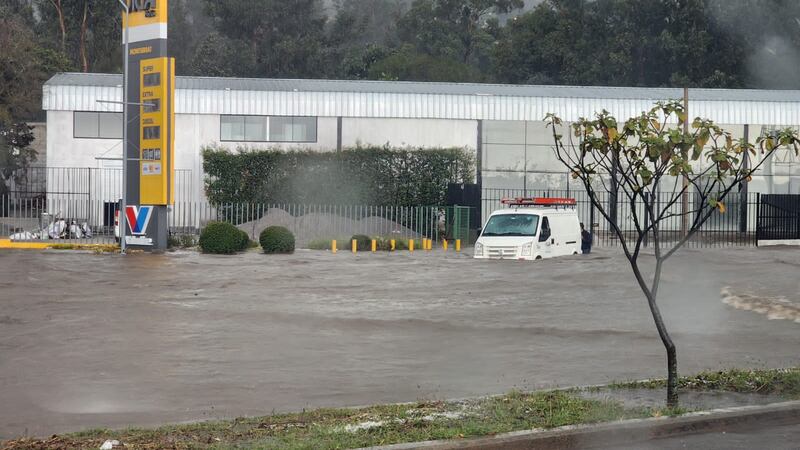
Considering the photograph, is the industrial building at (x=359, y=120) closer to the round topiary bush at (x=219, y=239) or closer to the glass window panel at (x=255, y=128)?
the glass window panel at (x=255, y=128)

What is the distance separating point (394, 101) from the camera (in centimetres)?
→ 4812

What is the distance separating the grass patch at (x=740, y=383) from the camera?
11562 mm

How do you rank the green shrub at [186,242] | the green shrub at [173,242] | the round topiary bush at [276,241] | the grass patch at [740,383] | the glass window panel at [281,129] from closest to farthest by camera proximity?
the grass patch at [740,383]
the round topiary bush at [276,241]
the green shrub at [173,242]
the green shrub at [186,242]
the glass window panel at [281,129]

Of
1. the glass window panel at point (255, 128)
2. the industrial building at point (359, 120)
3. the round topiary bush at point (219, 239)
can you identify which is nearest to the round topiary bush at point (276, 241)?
the round topiary bush at point (219, 239)

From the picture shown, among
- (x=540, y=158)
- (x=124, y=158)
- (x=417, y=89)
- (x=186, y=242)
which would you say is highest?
(x=417, y=89)

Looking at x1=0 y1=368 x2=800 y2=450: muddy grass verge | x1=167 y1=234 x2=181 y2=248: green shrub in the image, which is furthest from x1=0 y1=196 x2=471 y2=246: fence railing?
x1=0 y1=368 x2=800 y2=450: muddy grass verge

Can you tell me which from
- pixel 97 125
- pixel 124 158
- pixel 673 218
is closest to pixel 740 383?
pixel 124 158

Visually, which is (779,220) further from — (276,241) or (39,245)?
(39,245)

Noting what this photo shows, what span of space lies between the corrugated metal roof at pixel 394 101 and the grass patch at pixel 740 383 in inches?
1424

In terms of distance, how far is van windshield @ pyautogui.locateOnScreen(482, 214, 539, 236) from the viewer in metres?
30.7

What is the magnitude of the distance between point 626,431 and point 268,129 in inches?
1543

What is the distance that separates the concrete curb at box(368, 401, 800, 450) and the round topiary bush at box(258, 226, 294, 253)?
25597 mm

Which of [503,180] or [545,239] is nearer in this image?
[545,239]

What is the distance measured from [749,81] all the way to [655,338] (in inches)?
2496
